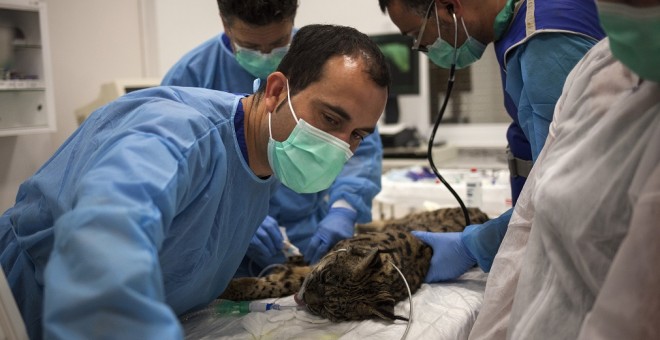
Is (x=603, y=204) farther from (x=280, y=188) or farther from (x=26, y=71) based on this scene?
(x=26, y=71)

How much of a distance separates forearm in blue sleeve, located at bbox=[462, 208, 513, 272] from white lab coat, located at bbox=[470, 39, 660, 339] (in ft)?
2.11

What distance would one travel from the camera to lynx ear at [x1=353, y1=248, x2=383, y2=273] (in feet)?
5.19

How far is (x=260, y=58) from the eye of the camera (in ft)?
6.47

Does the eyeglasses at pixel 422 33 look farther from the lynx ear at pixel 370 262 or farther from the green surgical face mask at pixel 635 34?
the green surgical face mask at pixel 635 34

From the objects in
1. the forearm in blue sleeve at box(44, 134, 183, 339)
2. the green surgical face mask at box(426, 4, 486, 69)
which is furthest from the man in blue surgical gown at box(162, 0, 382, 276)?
the forearm in blue sleeve at box(44, 134, 183, 339)

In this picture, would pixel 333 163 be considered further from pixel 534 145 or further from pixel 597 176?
pixel 597 176

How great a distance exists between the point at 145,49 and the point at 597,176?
145 inches

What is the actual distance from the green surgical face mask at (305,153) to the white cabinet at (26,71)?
6.75 feet

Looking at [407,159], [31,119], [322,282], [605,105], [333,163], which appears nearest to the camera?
[605,105]

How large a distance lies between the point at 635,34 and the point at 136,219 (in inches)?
28.2

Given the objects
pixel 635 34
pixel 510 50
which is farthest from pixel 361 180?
pixel 635 34

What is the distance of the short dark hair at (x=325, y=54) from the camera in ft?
4.49

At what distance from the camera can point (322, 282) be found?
158 centimetres

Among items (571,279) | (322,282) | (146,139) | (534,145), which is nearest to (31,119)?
(322,282)
